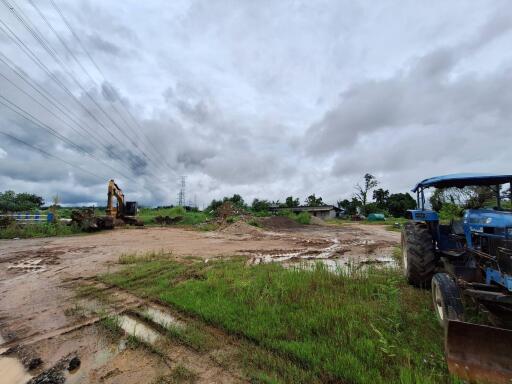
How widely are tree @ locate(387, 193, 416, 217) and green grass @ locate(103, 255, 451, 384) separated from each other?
2445 inches

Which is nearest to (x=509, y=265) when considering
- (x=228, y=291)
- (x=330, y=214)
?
(x=228, y=291)

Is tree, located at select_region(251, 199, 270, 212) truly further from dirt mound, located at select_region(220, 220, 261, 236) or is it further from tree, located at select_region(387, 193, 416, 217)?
tree, located at select_region(387, 193, 416, 217)

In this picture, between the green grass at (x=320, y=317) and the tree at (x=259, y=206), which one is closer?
the green grass at (x=320, y=317)

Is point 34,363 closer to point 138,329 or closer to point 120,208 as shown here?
point 138,329

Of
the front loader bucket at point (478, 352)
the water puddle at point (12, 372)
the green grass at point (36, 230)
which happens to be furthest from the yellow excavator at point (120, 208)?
the front loader bucket at point (478, 352)

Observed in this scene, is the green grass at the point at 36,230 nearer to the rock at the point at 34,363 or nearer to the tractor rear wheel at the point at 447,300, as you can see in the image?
the rock at the point at 34,363

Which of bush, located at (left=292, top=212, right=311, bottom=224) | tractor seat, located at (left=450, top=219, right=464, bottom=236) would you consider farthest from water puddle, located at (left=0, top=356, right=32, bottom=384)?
bush, located at (left=292, top=212, right=311, bottom=224)

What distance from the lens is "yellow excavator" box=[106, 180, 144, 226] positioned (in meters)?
24.9

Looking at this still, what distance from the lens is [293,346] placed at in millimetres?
3264

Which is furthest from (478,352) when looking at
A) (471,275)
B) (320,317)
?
(471,275)

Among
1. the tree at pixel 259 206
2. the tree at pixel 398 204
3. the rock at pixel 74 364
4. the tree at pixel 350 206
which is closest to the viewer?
the rock at pixel 74 364

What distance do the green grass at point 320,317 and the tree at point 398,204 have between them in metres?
62.1

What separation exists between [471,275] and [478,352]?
205cm

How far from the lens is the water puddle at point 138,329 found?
3.79m
